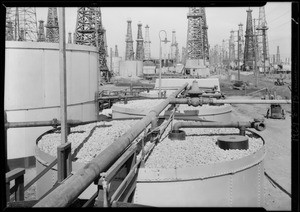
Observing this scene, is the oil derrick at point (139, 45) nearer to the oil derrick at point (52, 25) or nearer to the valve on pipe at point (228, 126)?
the oil derrick at point (52, 25)

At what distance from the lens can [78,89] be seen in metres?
16.8

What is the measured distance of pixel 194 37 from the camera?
63.9 meters

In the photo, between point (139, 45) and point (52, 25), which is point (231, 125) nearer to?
point (52, 25)

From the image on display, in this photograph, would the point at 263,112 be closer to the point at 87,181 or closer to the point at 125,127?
the point at 125,127

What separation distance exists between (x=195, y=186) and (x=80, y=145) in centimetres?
418

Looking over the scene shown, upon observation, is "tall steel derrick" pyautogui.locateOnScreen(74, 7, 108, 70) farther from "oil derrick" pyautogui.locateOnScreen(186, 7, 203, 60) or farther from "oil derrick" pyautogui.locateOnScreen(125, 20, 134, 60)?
"oil derrick" pyautogui.locateOnScreen(125, 20, 134, 60)

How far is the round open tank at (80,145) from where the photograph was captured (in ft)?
26.1

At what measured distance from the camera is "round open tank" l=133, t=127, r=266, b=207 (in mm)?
6680

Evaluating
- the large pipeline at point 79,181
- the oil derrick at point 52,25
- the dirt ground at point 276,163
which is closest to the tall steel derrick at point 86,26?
the oil derrick at point 52,25

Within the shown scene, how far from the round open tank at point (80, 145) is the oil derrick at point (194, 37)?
5290cm
